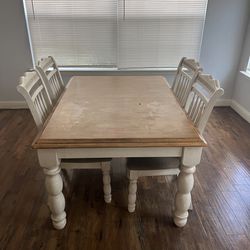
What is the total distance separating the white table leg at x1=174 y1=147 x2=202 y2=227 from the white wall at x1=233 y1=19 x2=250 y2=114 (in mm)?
2147

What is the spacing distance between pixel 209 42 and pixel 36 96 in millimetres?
2550

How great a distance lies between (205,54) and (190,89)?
68.9 inches

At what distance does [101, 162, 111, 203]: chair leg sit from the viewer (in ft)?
5.38

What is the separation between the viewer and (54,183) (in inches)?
56.9

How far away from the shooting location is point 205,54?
3355 millimetres

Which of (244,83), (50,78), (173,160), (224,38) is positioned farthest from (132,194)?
(224,38)

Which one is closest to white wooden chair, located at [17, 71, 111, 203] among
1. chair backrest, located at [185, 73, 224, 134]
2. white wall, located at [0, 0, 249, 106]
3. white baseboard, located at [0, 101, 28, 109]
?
chair backrest, located at [185, 73, 224, 134]

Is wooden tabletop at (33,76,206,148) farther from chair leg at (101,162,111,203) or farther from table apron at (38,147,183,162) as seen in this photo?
chair leg at (101,162,111,203)

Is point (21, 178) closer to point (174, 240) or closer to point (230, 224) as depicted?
point (174, 240)

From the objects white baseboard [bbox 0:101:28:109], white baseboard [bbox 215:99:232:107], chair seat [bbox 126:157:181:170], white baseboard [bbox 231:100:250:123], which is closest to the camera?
chair seat [bbox 126:157:181:170]

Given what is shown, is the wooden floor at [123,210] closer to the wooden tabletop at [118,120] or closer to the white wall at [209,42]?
the wooden tabletop at [118,120]

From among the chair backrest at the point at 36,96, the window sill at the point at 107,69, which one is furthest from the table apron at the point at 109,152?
the window sill at the point at 107,69

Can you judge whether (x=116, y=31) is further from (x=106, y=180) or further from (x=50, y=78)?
(x=106, y=180)

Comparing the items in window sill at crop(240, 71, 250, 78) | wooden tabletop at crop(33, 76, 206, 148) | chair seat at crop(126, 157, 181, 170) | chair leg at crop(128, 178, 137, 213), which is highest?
wooden tabletop at crop(33, 76, 206, 148)
